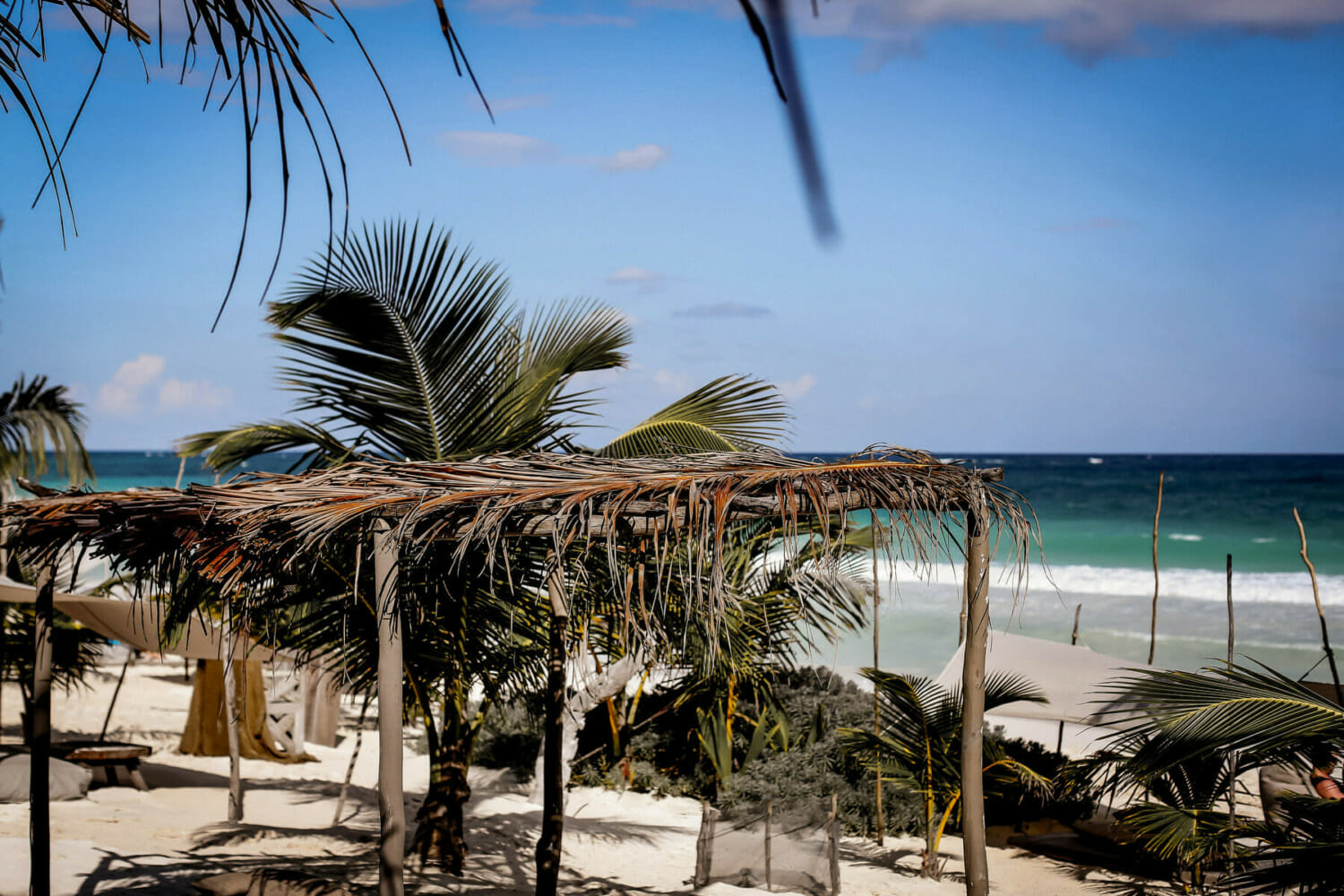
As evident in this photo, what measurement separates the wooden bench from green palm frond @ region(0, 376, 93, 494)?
9.82ft

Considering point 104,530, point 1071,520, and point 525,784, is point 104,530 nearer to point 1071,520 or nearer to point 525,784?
point 525,784

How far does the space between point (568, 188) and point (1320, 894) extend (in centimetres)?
413

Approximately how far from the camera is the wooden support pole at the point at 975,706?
4020mm

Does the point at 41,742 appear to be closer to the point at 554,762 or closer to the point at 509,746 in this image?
the point at 554,762

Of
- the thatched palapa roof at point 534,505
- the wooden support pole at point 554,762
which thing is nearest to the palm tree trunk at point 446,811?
the wooden support pole at point 554,762

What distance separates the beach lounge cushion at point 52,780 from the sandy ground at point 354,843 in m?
0.16

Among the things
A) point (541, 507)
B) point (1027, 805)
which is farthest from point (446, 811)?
point (1027, 805)

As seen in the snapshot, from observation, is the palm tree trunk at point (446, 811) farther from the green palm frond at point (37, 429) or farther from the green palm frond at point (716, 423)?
the green palm frond at point (37, 429)

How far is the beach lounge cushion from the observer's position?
8.38 m

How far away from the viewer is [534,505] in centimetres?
414

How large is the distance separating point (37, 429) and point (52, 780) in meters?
4.56

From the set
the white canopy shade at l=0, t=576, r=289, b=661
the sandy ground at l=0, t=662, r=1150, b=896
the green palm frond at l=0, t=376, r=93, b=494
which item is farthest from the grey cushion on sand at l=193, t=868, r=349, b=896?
the green palm frond at l=0, t=376, r=93, b=494

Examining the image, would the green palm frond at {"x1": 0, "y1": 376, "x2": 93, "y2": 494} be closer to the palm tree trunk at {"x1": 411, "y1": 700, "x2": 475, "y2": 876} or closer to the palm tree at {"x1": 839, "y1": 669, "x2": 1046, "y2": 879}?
the palm tree trunk at {"x1": 411, "y1": 700, "x2": 475, "y2": 876}

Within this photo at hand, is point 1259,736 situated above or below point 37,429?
below
